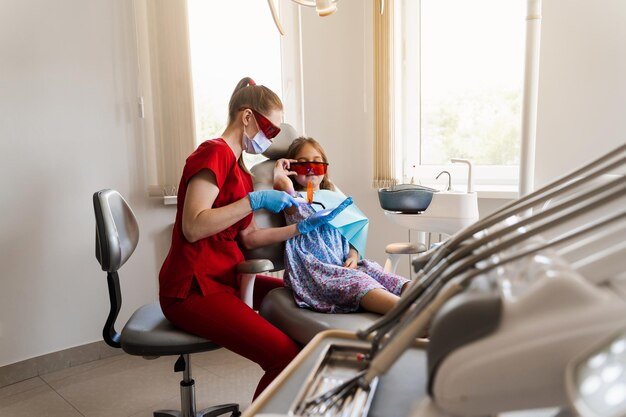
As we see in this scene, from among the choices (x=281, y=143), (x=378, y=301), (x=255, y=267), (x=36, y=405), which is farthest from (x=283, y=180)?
(x=36, y=405)

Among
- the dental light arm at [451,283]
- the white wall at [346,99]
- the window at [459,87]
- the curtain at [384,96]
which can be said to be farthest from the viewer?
the white wall at [346,99]

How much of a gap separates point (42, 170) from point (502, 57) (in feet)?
8.48

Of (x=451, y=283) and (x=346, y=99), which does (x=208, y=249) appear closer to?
(x=451, y=283)

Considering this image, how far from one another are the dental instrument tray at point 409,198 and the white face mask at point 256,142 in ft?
2.01

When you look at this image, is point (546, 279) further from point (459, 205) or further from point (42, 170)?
point (42, 170)

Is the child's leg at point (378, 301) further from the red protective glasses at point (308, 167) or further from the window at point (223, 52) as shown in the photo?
the window at point (223, 52)

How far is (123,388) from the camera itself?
2184 mm

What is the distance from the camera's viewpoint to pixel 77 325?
2367 millimetres

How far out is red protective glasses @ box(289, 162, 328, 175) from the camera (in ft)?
6.41

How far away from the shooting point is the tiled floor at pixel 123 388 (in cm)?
201

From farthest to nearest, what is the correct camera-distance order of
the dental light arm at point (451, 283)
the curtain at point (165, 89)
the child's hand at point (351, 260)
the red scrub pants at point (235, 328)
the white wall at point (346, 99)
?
1. the white wall at point (346, 99)
2. the curtain at point (165, 89)
3. the child's hand at point (351, 260)
4. the red scrub pants at point (235, 328)
5. the dental light arm at point (451, 283)

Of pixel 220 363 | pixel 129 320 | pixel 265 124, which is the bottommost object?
pixel 220 363

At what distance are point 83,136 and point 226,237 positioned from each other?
3.82 ft

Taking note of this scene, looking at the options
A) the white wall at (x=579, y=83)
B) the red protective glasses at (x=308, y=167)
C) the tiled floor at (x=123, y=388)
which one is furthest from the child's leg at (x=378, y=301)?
the white wall at (x=579, y=83)
